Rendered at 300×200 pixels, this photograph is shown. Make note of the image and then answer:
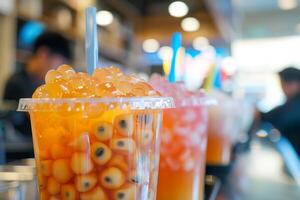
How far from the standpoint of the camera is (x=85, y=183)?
434 mm

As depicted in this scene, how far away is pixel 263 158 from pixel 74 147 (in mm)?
1244

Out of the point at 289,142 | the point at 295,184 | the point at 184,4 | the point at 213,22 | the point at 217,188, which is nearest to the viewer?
the point at 217,188

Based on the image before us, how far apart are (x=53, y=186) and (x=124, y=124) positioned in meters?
0.11

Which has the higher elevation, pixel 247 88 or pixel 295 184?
pixel 247 88

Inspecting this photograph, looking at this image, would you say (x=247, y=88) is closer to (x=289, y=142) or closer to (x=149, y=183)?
(x=289, y=142)

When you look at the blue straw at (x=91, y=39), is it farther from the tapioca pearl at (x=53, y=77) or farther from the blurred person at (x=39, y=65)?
the blurred person at (x=39, y=65)

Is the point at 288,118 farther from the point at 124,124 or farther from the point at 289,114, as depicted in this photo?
the point at 124,124

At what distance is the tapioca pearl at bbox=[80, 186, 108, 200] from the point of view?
433 millimetres

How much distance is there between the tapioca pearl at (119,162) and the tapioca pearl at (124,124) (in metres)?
0.03

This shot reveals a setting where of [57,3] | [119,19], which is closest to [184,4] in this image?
[119,19]

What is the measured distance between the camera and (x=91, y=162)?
1.43 ft

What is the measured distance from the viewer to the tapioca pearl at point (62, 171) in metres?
0.44

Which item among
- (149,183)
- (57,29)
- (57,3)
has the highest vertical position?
(57,3)

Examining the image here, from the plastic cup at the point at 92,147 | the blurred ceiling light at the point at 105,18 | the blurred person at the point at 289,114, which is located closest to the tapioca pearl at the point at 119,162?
the plastic cup at the point at 92,147
